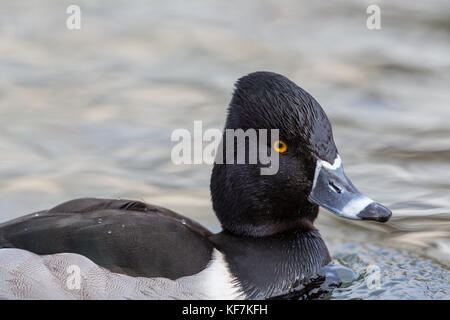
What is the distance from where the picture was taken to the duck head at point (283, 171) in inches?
228

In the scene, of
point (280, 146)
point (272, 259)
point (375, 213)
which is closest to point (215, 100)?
point (280, 146)

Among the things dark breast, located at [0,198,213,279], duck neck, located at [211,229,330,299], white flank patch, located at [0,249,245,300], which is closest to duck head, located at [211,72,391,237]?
duck neck, located at [211,229,330,299]

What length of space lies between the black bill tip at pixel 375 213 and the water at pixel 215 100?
2.43ft

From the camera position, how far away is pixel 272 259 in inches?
234

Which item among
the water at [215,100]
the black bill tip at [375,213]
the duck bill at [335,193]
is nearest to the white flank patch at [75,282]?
the duck bill at [335,193]

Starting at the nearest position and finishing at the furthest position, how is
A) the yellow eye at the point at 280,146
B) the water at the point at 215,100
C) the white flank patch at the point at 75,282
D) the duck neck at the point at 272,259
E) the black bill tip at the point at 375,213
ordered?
the white flank patch at the point at 75,282
the black bill tip at the point at 375,213
the duck neck at the point at 272,259
the yellow eye at the point at 280,146
the water at the point at 215,100

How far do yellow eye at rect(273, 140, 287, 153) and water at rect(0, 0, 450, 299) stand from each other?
42.9 inches

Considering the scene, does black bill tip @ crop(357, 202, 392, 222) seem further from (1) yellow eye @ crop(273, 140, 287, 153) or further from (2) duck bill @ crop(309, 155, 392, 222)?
(1) yellow eye @ crop(273, 140, 287, 153)

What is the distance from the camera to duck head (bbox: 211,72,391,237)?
5789mm

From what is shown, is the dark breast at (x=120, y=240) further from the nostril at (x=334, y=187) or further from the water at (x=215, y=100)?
the water at (x=215, y=100)

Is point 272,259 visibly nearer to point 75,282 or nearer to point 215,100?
point 75,282

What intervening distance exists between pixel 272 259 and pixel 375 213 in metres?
0.77

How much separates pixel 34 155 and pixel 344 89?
134 inches

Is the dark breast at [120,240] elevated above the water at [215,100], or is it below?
below
